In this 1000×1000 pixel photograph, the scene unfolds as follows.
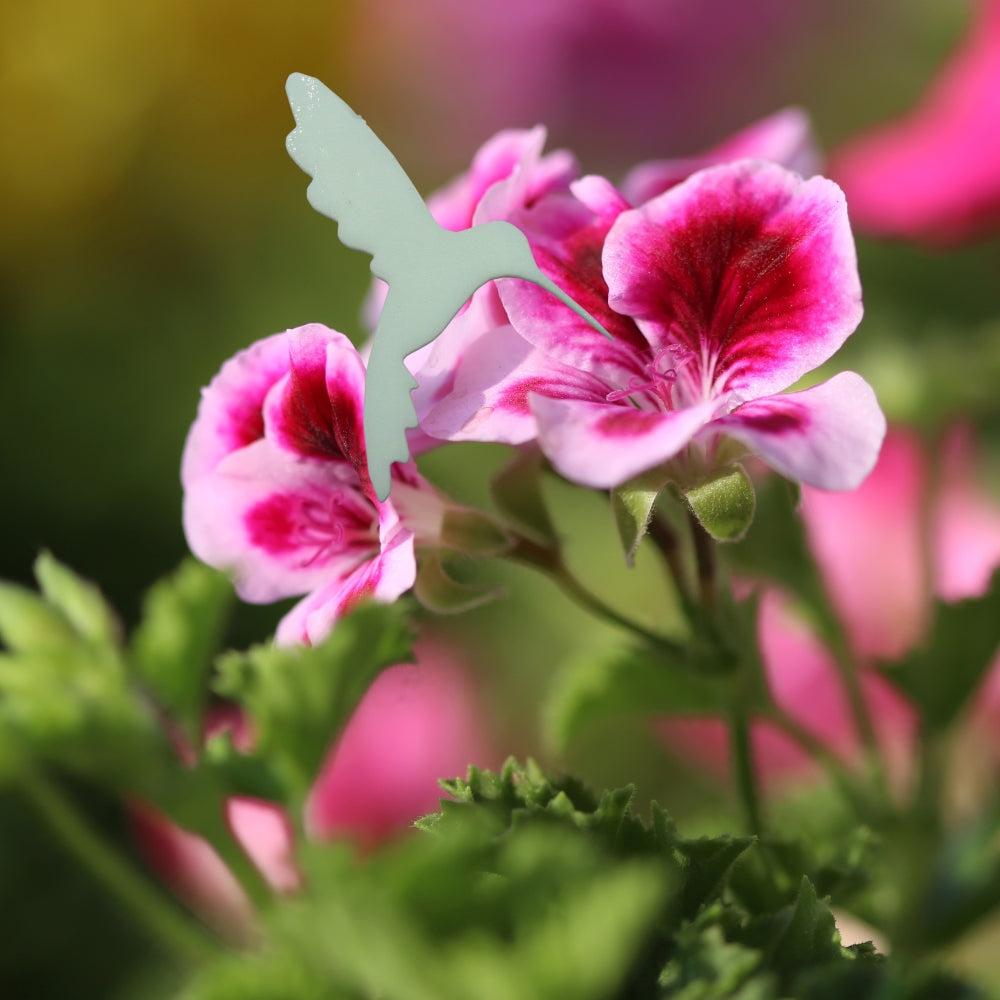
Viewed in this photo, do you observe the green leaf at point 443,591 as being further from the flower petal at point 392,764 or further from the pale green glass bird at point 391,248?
the flower petal at point 392,764

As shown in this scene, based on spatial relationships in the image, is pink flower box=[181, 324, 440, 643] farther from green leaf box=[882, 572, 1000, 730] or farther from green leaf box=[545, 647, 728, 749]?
green leaf box=[882, 572, 1000, 730]

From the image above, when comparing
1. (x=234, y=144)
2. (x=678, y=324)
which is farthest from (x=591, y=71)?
(x=678, y=324)

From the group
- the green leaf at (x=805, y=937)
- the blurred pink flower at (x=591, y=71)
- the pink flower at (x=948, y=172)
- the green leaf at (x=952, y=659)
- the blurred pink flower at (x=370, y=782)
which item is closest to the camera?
the green leaf at (x=805, y=937)

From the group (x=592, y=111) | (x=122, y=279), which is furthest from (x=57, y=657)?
(x=592, y=111)

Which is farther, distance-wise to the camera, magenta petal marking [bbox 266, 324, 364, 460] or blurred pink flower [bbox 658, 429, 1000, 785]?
blurred pink flower [bbox 658, 429, 1000, 785]

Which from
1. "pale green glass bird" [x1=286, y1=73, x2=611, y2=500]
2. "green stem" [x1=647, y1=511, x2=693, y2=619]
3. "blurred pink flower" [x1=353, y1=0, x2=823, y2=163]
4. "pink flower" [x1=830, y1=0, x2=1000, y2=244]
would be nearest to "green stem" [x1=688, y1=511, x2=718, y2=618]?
"green stem" [x1=647, y1=511, x2=693, y2=619]

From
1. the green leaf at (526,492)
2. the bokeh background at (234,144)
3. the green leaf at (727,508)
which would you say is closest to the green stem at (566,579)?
the green leaf at (526,492)

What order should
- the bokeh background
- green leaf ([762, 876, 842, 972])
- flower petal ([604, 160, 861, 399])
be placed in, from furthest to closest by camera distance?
the bokeh background, flower petal ([604, 160, 861, 399]), green leaf ([762, 876, 842, 972])

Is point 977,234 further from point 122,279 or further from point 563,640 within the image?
point 122,279
